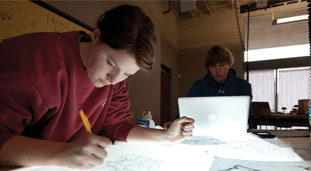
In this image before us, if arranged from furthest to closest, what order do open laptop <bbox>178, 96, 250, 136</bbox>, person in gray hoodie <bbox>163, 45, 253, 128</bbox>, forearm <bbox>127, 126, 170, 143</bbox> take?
person in gray hoodie <bbox>163, 45, 253, 128</bbox> → open laptop <bbox>178, 96, 250, 136</bbox> → forearm <bbox>127, 126, 170, 143</bbox>

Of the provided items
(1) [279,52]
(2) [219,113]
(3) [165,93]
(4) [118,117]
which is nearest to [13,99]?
(4) [118,117]

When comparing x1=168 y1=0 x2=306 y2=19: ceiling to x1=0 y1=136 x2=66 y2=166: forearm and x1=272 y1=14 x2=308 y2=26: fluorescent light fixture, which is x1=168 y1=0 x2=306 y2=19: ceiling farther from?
x1=0 y1=136 x2=66 y2=166: forearm

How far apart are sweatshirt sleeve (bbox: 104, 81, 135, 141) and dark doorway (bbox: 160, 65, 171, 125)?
323 cm

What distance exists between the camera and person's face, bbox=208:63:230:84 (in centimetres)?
171

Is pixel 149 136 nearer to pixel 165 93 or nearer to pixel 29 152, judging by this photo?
pixel 29 152

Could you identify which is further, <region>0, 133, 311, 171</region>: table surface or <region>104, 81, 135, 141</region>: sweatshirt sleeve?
<region>104, 81, 135, 141</region>: sweatshirt sleeve

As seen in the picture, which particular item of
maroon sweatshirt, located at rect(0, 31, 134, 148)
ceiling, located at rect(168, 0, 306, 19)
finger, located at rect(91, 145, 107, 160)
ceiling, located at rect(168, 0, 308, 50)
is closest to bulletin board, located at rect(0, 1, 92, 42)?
maroon sweatshirt, located at rect(0, 31, 134, 148)

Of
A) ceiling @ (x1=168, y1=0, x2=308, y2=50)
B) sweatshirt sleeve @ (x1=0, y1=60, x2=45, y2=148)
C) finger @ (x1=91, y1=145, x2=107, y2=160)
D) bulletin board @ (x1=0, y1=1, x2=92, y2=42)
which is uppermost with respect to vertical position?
ceiling @ (x1=168, y1=0, x2=308, y2=50)

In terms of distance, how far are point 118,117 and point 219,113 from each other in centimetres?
55

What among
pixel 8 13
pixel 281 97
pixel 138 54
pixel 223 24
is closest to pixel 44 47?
pixel 138 54

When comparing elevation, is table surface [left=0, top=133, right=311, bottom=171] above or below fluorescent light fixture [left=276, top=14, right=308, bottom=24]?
below

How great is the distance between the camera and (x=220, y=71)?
1718mm

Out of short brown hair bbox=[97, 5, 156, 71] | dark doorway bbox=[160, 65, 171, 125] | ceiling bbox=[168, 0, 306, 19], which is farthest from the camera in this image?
dark doorway bbox=[160, 65, 171, 125]

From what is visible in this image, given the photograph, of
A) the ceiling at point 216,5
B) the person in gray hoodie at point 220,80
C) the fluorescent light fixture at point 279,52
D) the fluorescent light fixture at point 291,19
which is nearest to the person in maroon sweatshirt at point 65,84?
the person in gray hoodie at point 220,80
